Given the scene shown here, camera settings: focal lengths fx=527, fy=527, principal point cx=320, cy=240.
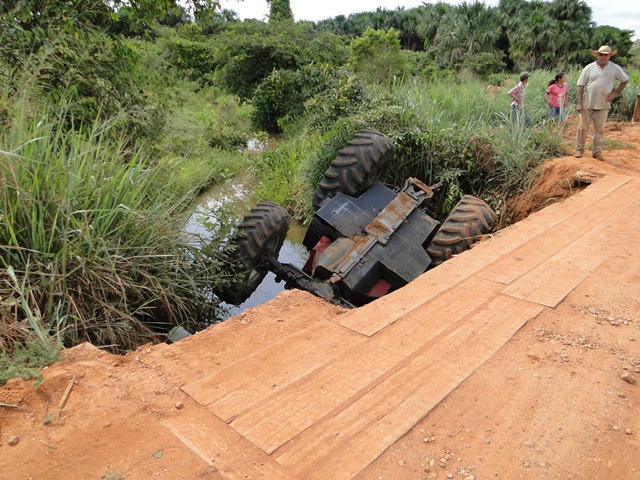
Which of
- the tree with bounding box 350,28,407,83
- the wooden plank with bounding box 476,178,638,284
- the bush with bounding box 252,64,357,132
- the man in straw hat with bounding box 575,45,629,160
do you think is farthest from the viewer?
the tree with bounding box 350,28,407,83

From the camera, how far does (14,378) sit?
2.32m

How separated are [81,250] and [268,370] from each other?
1.59m

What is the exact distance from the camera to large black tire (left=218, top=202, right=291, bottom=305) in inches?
195

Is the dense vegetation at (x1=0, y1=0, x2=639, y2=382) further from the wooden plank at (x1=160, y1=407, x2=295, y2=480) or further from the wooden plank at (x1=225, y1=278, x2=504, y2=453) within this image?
the wooden plank at (x1=225, y1=278, x2=504, y2=453)

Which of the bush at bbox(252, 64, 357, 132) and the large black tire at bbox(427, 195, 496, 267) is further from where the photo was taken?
the bush at bbox(252, 64, 357, 132)

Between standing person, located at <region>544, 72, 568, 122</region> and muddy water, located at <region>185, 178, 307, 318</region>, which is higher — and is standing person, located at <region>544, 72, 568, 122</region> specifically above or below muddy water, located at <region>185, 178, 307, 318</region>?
above

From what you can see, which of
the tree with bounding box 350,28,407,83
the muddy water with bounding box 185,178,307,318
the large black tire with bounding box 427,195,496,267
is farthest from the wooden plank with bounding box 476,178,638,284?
the tree with bounding box 350,28,407,83

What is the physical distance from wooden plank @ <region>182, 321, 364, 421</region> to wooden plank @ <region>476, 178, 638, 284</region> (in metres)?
1.37

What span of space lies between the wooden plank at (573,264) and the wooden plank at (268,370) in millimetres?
1266

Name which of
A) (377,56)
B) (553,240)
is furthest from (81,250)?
(377,56)

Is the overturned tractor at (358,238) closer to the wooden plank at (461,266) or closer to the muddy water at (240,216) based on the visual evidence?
the muddy water at (240,216)

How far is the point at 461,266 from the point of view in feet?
12.7

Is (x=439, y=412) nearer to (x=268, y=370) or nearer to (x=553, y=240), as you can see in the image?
(x=268, y=370)

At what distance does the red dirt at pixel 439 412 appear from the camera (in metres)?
1.90
